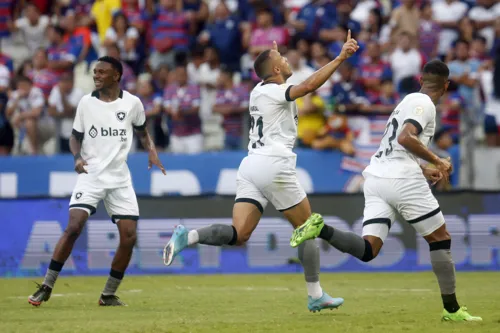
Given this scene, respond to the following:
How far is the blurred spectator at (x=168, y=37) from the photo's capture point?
2078cm

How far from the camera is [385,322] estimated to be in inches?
368

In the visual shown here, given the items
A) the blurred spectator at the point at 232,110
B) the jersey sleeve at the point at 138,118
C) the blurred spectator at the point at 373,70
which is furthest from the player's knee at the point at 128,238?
the blurred spectator at the point at 373,70

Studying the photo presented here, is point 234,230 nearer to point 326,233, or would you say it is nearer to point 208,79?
point 326,233

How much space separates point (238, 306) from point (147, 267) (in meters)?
5.96

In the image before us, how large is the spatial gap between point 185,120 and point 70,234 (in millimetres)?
7259

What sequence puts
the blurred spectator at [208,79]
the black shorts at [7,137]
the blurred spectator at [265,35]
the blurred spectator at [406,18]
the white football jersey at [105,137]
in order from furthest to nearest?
1. the blurred spectator at [406,18]
2. the blurred spectator at [265,35]
3. the blurred spectator at [208,79]
4. the black shorts at [7,137]
5. the white football jersey at [105,137]

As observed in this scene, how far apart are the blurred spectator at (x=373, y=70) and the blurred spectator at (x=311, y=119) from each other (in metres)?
0.91

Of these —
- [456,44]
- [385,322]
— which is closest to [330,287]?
[385,322]

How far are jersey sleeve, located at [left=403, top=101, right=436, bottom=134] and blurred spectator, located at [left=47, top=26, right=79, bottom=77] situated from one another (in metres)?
11.8

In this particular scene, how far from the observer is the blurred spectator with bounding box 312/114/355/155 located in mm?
17828

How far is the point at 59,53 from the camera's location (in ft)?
67.5

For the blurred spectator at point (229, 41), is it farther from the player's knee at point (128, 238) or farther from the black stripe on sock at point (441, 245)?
the black stripe on sock at point (441, 245)

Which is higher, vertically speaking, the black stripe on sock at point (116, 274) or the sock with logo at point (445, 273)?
the sock with logo at point (445, 273)

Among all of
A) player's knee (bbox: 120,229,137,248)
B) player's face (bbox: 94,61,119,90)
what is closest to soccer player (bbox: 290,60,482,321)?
player's knee (bbox: 120,229,137,248)
